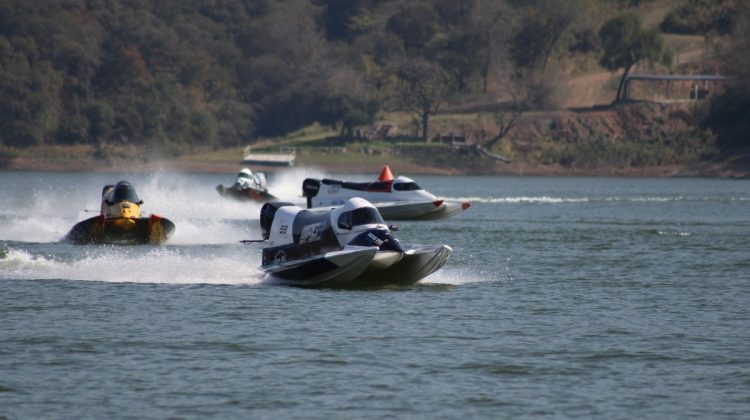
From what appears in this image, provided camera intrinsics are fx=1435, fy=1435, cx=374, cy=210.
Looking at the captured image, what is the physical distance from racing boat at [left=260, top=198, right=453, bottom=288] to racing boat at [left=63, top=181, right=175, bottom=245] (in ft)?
36.9

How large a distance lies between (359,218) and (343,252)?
123cm

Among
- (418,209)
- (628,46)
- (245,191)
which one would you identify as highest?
(628,46)

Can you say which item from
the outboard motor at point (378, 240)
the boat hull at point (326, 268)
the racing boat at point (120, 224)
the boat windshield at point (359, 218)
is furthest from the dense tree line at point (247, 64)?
the outboard motor at point (378, 240)

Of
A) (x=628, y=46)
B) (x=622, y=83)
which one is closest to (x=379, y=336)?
(x=622, y=83)

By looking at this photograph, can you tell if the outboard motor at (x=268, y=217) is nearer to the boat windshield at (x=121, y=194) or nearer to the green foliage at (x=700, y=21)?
the boat windshield at (x=121, y=194)

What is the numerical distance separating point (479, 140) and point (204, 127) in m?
30.2

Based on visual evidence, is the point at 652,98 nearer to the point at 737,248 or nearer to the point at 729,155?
the point at 729,155

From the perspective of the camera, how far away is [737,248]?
49.7m

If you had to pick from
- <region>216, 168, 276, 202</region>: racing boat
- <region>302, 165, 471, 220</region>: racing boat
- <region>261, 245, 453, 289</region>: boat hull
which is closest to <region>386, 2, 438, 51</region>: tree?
<region>216, 168, 276, 202</region>: racing boat

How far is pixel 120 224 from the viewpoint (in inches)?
1774

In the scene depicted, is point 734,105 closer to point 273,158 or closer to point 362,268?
point 273,158

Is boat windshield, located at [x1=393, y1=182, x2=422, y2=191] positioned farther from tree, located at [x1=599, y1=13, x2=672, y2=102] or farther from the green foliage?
the green foliage

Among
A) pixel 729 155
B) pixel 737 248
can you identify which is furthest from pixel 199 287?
pixel 729 155

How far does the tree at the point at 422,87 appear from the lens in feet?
498
